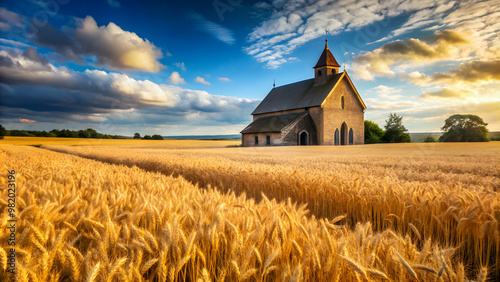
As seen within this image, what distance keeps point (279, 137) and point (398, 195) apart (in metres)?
33.0

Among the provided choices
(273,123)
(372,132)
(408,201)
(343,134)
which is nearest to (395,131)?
(372,132)

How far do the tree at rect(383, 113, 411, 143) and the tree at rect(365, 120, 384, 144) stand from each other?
1331 mm

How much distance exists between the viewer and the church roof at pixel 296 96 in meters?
38.9

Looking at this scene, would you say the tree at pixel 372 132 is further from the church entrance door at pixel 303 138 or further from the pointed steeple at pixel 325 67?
the church entrance door at pixel 303 138

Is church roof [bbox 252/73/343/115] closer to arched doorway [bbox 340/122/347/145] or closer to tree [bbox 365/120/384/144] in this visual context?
arched doorway [bbox 340/122/347/145]

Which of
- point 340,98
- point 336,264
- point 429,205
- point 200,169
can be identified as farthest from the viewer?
point 340,98

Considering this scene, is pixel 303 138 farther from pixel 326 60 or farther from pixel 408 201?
pixel 408 201

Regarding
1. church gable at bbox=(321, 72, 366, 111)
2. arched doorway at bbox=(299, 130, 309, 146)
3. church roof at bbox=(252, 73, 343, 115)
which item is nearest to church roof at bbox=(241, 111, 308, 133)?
church roof at bbox=(252, 73, 343, 115)

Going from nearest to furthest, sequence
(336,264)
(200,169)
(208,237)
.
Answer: (336,264)
(208,237)
(200,169)

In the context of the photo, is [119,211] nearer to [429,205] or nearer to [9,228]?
[9,228]

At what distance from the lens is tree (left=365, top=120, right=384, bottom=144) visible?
54.8 m

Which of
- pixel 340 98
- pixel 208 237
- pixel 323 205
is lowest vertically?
pixel 323 205

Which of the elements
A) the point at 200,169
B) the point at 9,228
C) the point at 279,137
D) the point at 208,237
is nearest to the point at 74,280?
the point at 208,237

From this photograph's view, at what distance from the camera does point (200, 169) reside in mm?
6379
